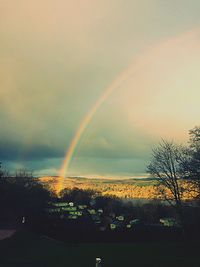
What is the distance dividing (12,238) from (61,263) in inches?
469

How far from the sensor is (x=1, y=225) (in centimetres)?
3581

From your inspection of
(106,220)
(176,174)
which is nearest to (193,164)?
(176,174)

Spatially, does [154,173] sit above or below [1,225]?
above

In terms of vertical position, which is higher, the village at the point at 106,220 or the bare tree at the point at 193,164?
the bare tree at the point at 193,164

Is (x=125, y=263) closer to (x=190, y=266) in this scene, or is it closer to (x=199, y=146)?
(x=190, y=266)

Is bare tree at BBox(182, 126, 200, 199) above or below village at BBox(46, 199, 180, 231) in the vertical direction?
above

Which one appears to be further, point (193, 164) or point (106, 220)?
point (106, 220)

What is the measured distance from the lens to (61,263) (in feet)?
53.7

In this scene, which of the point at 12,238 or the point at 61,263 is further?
the point at 12,238

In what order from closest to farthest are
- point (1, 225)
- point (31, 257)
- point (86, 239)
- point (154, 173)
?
point (31, 257) < point (86, 239) < point (154, 173) < point (1, 225)

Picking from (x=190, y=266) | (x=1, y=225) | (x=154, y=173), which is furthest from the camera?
(x=1, y=225)

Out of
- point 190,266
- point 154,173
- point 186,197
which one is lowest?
point 190,266

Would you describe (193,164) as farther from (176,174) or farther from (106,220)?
(106,220)

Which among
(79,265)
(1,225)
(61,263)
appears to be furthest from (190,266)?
(1,225)
